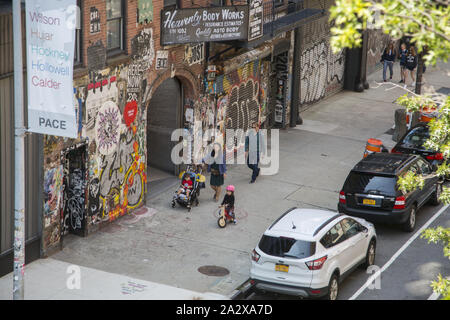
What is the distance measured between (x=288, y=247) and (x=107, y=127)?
5.57 m

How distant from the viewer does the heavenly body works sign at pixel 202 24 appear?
18.8 m

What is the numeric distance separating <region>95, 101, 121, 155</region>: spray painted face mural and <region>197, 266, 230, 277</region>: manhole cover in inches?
144

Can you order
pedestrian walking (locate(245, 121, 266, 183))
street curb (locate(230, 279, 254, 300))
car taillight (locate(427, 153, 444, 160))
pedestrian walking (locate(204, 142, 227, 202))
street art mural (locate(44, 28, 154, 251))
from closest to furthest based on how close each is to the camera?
street curb (locate(230, 279, 254, 300)) → street art mural (locate(44, 28, 154, 251)) → pedestrian walking (locate(204, 142, 227, 202)) → pedestrian walking (locate(245, 121, 266, 183)) → car taillight (locate(427, 153, 444, 160))

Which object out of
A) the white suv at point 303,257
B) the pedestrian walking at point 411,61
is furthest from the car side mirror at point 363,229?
the pedestrian walking at point 411,61

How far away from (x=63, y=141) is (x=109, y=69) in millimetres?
2241

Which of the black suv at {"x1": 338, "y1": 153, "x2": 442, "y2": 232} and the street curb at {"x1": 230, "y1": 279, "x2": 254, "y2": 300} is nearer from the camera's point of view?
the street curb at {"x1": 230, "y1": 279, "x2": 254, "y2": 300}

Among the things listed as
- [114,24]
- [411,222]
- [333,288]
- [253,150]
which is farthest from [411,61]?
[333,288]

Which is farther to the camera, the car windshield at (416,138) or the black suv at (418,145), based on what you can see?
the car windshield at (416,138)

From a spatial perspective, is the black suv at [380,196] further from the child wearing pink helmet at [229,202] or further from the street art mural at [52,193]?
the street art mural at [52,193]

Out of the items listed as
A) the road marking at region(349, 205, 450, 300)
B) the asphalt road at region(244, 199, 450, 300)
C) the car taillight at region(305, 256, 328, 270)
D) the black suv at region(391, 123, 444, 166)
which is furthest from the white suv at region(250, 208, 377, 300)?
the black suv at region(391, 123, 444, 166)

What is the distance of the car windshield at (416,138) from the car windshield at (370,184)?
4.66m

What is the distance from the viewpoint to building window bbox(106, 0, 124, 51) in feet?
56.6

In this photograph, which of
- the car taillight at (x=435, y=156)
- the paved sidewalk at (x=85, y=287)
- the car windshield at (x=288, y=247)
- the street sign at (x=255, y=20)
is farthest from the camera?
the car taillight at (x=435, y=156)

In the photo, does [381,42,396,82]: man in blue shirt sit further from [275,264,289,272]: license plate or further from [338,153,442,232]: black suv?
[275,264,289,272]: license plate
